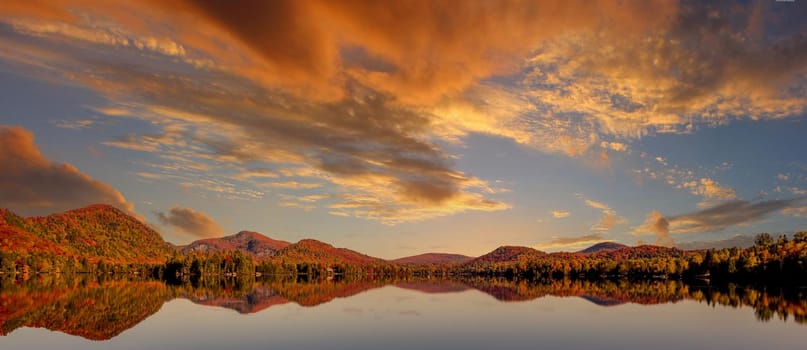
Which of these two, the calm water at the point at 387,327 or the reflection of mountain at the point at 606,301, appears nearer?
the calm water at the point at 387,327

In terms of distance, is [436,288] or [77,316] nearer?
[77,316]

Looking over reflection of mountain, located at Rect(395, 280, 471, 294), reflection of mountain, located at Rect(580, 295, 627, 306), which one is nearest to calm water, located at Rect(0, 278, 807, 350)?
reflection of mountain, located at Rect(580, 295, 627, 306)

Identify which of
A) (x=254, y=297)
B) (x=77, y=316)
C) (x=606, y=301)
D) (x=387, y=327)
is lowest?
(x=254, y=297)

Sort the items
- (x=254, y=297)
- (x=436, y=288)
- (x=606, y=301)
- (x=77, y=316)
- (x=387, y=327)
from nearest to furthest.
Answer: (x=387, y=327), (x=77, y=316), (x=606, y=301), (x=254, y=297), (x=436, y=288)

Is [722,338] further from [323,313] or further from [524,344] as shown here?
[323,313]

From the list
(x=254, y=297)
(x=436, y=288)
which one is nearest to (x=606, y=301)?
(x=254, y=297)

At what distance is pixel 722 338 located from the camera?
122ft

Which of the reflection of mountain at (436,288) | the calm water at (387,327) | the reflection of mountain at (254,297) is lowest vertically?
the reflection of mountain at (436,288)

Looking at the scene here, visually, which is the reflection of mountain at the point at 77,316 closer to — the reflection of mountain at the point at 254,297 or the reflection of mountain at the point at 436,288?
the reflection of mountain at the point at 254,297

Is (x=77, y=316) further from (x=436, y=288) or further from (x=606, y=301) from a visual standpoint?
(x=436, y=288)

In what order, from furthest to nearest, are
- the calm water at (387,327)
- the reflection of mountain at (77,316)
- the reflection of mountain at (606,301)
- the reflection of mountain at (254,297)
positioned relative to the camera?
1. the reflection of mountain at (606,301)
2. the reflection of mountain at (254,297)
3. the reflection of mountain at (77,316)
4. the calm water at (387,327)

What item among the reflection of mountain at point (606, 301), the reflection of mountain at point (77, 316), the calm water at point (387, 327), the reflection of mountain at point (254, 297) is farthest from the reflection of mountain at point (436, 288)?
the reflection of mountain at point (77, 316)

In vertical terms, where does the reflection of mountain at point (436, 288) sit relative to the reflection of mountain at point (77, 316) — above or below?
below

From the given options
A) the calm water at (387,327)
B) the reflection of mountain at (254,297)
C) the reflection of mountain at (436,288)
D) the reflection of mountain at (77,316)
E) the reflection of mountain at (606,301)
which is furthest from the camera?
the reflection of mountain at (436,288)
